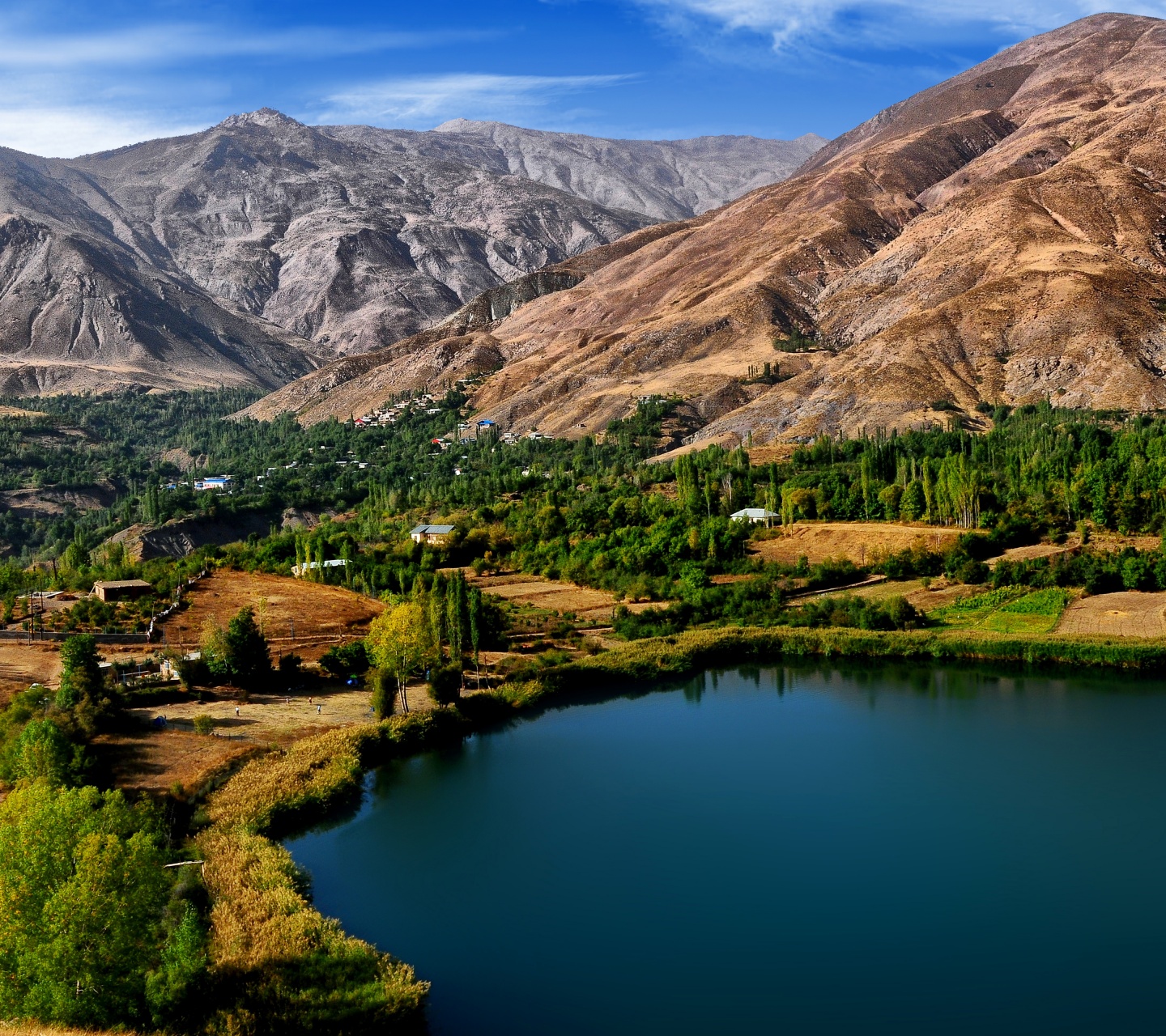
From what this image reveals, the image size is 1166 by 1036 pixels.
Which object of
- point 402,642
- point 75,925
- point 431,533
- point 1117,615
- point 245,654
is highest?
point 431,533

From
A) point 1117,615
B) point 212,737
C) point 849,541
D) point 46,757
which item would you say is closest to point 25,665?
point 212,737

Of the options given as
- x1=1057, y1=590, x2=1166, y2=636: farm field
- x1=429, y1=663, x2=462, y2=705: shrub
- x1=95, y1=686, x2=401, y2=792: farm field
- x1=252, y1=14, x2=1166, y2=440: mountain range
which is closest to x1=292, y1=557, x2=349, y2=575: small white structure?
x1=95, y1=686, x2=401, y2=792: farm field

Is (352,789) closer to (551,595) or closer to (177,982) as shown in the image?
(177,982)

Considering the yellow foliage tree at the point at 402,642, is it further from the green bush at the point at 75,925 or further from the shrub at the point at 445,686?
the green bush at the point at 75,925

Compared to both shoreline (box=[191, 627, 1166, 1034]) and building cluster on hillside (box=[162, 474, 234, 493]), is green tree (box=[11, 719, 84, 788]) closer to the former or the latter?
shoreline (box=[191, 627, 1166, 1034])

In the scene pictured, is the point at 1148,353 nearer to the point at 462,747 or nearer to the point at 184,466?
the point at 462,747
